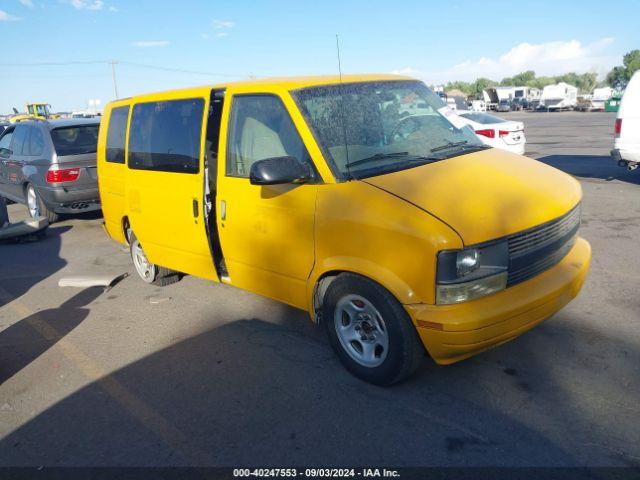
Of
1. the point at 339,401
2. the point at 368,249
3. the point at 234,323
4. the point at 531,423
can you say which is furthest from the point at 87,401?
the point at 531,423

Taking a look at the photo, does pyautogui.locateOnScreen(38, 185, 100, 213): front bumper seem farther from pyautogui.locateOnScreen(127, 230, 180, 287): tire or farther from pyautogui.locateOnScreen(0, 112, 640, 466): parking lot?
pyautogui.locateOnScreen(0, 112, 640, 466): parking lot

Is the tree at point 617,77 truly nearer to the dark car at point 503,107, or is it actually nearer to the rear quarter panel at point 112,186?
the dark car at point 503,107

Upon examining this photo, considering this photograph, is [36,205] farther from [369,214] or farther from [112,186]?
[369,214]

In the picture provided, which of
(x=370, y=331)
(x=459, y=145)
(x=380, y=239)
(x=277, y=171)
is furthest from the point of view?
(x=459, y=145)

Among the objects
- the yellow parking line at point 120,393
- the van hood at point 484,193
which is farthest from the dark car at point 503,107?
the yellow parking line at point 120,393

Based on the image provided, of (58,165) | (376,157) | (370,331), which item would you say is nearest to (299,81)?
(376,157)

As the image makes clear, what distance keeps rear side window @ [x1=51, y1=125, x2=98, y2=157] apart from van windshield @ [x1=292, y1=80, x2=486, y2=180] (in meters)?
6.48

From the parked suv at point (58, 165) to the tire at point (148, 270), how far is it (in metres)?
3.48

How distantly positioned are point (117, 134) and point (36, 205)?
489 cm

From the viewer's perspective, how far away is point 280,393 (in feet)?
11.3

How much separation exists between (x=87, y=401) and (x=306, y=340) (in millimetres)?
1651

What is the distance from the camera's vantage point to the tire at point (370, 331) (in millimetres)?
3086

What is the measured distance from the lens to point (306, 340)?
418 centimetres

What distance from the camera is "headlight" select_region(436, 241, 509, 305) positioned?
2.84 meters
